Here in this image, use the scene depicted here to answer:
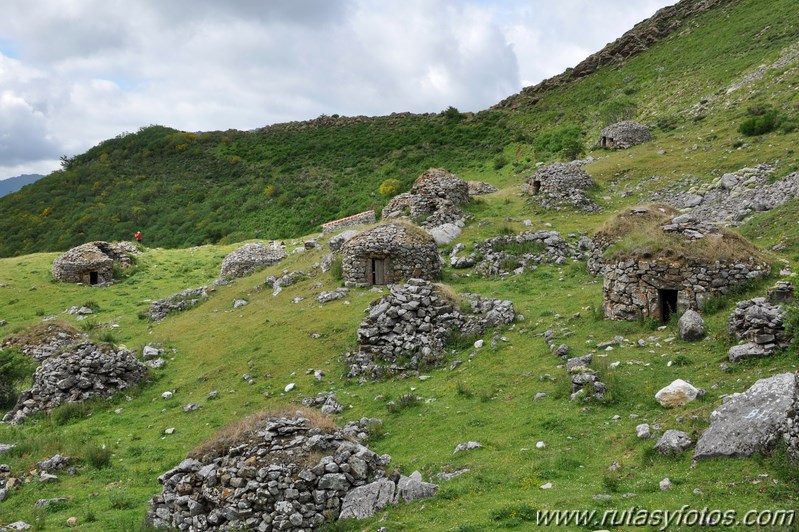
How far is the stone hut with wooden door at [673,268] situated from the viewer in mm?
15727

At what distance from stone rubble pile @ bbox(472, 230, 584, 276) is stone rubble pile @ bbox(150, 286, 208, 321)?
1341cm

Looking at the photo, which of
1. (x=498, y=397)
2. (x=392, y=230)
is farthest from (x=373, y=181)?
(x=498, y=397)

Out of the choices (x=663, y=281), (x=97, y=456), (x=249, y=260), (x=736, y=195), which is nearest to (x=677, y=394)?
(x=663, y=281)

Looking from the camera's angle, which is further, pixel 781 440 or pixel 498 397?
pixel 498 397

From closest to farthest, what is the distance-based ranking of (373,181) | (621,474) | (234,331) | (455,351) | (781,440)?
(781,440)
(621,474)
(455,351)
(234,331)
(373,181)

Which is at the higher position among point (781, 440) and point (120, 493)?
point (781, 440)

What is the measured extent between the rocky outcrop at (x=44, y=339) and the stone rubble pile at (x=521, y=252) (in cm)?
1667

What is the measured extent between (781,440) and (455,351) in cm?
1028

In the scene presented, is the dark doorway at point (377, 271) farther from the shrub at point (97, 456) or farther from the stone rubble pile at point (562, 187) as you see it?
the shrub at point (97, 456)

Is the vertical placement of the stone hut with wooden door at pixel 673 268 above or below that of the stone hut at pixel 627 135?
below

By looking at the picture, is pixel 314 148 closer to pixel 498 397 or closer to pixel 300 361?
pixel 300 361

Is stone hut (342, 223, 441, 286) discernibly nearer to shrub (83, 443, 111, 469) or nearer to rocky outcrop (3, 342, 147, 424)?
rocky outcrop (3, 342, 147, 424)

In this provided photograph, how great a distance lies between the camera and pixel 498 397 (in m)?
14.2

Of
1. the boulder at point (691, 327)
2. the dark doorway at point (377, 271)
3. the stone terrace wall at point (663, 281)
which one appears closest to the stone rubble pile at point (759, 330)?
the boulder at point (691, 327)
